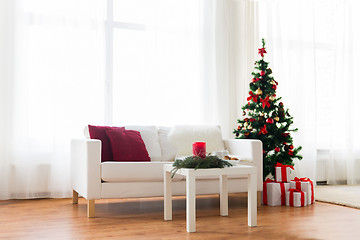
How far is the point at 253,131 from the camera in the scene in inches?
164

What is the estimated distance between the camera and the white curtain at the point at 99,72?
4079 mm

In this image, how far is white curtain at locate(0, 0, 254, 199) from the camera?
13.4 feet

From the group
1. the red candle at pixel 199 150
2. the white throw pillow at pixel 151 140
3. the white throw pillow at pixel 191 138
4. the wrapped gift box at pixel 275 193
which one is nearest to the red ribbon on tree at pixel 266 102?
the white throw pillow at pixel 191 138

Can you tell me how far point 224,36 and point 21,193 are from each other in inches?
112

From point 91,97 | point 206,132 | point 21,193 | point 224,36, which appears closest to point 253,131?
point 206,132

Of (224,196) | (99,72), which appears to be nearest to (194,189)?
(224,196)

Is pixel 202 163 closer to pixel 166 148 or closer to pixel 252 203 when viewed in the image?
pixel 252 203

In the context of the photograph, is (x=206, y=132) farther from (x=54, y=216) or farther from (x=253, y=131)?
(x=54, y=216)

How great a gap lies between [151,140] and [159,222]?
113cm

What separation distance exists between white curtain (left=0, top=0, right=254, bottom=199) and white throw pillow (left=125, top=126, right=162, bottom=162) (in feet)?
1.88

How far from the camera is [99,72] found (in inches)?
173

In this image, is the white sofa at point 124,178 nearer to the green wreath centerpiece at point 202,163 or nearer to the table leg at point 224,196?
the table leg at point 224,196

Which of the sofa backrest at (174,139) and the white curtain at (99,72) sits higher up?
the white curtain at (99,72)

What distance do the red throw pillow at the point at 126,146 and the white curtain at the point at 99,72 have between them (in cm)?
83
